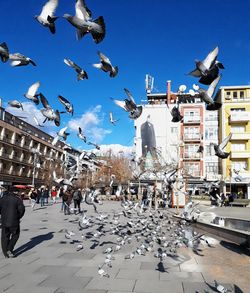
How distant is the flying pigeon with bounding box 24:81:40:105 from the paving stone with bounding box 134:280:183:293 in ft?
15.5

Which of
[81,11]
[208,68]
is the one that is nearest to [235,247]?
[208,68]

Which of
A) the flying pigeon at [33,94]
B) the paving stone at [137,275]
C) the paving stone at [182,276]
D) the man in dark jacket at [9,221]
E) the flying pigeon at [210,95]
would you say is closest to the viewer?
the paving stone at [182,276]

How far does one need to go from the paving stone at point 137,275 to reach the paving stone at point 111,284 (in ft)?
0.99

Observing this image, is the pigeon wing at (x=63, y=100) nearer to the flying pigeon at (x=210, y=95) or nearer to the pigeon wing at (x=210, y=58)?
the flying pigeon at (x=210, y=95)

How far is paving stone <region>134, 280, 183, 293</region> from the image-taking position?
21.4 ft

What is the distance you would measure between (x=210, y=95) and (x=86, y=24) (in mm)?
2983

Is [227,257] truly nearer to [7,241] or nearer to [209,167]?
[7,241]

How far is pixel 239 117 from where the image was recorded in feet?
196

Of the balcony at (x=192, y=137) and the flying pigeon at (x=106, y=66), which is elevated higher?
the balcony at (x=192, y=137)

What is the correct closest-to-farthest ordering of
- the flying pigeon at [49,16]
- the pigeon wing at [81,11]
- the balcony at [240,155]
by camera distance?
the pigeon wing at [81,11]
the flying pigeon at [49,16]
the balcony at [240,155]

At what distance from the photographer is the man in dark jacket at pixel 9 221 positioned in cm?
937

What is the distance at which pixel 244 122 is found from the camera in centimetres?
6016

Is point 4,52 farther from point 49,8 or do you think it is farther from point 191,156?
point 191,156

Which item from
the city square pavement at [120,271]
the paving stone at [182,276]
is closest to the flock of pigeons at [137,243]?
the city square pavement at [120,271]
